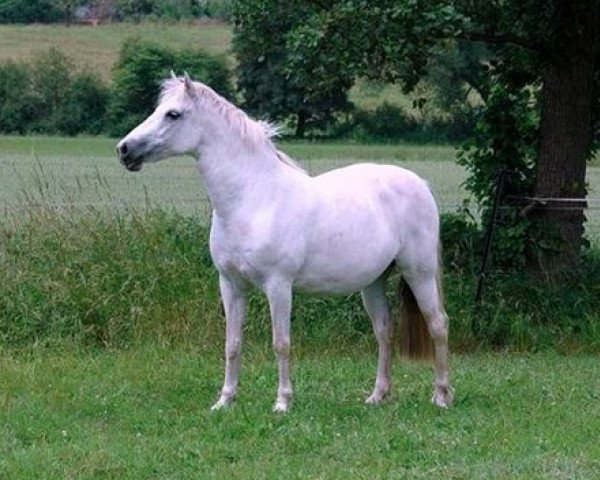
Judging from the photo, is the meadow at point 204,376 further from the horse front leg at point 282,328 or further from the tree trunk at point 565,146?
the tree trunk at point 565,146

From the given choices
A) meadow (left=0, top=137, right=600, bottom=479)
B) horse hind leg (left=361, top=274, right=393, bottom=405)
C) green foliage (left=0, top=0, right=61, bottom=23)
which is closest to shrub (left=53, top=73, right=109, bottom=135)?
green foliage (left=0, top=0, right=61, bottom=23)

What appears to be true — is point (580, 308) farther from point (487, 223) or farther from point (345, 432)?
point (345, 432)

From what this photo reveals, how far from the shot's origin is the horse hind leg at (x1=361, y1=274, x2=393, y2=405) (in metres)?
7.84

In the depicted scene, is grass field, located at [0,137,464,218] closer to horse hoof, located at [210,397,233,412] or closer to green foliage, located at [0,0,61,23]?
horse hoof, located at [210,397,233,412]

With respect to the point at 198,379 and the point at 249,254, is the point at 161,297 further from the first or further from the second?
the point at 249,254

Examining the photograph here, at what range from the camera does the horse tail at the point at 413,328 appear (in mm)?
7984

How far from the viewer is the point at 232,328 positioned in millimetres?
7430

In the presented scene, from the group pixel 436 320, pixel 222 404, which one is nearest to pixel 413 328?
pixel 436 320

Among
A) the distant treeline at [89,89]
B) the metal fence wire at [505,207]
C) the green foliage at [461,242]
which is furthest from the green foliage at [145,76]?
the metal fence wire at [505,207]

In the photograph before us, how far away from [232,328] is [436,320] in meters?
1.37

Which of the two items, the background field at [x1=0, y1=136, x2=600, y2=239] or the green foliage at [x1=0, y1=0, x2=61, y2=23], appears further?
the green foliage at [x1=0, y1=0, x2=61, y2=23]

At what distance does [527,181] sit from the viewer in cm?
1145

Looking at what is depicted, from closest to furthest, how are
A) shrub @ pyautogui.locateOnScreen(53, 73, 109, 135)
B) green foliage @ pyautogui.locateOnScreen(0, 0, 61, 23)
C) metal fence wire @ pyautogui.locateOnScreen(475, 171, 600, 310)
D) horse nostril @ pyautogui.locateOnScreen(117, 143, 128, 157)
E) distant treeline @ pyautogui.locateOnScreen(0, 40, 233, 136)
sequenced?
horse nostril @ pyautogui.locateOnScreen(117, 143, 128, 157) < metal fence wire @ pyautogui.locateOnScreen(475, 171, 600, 310) < distant treeline @ pyautogui.locateOnScreen(0, 40, 233, 136) < shrub @ pyautogui.locateOnScreen(53, 73, 109, 135) < green foliage @ pyautogui.locateOnScreen(0, 0, 61, 23)

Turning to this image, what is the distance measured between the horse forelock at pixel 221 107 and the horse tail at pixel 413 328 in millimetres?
1431
